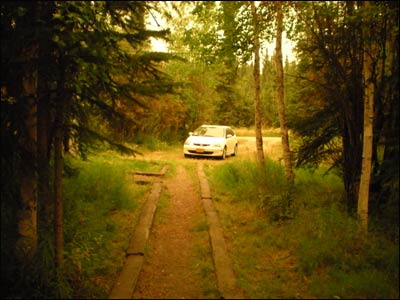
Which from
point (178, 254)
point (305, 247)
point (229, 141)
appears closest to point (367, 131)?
point (305, 247)

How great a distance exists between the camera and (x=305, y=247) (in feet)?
20.3

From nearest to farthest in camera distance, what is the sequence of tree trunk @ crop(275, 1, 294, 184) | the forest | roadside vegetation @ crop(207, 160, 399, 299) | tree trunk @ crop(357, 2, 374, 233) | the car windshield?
the forest
roadside vegetation @ crop(207, 160, 399, 299)
tree trunk @ crop(357, 2, 374, 233)
tree trunk @ crop(275, 1, 294, 184)
the car windshield

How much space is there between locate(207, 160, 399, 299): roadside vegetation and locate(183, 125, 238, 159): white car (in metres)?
8.56

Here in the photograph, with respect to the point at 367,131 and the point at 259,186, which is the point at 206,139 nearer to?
the point at 259,186

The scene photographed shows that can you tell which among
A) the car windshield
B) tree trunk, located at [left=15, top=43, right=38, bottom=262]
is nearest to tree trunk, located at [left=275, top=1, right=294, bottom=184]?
tree trunk, located at [left=15, top=43, right=38, bottom=262]

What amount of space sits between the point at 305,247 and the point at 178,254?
2.21 m

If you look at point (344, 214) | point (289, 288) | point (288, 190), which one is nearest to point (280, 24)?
point (288, 190)

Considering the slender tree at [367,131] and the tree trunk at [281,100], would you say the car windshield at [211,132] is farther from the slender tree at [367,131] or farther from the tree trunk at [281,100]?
the slender tree at [367,131]

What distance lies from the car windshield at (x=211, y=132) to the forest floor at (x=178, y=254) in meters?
8.38

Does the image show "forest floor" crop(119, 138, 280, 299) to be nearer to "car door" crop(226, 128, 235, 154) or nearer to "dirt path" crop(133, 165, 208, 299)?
"dirt path" crop(133, 165, 208, 299)

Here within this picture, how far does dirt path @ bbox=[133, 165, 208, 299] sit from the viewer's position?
5438mm

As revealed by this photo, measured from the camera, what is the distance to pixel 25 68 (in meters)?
4.68

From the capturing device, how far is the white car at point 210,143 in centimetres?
1831

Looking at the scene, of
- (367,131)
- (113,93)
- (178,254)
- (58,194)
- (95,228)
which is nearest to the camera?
(58,194)
